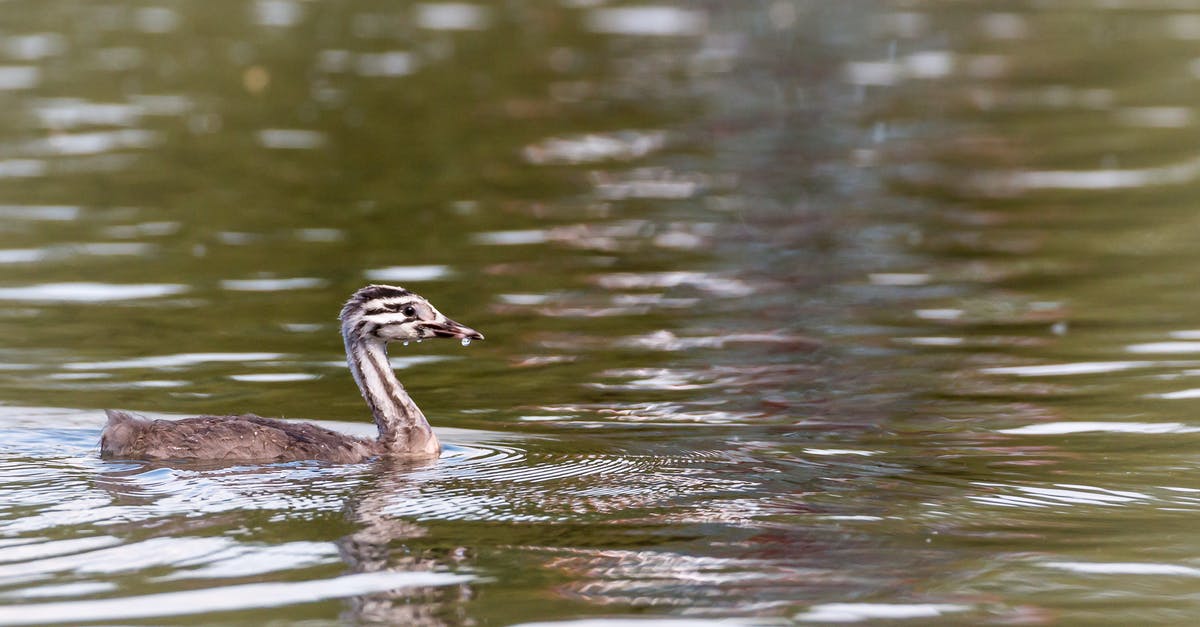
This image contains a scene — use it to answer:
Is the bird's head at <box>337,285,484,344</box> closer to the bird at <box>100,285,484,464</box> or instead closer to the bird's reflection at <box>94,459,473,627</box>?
the bird at <box>100,285,484,464</box>

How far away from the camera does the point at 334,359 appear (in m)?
17.5

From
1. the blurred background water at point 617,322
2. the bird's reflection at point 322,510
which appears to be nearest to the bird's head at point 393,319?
the blurred background water at point 617,322

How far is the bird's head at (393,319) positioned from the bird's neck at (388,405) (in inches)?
4.7

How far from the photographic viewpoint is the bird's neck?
1386 centimetres

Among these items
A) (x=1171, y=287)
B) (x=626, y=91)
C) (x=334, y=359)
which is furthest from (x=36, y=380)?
(x=626, y=91)

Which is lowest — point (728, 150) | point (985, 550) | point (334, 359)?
point (985, 550)

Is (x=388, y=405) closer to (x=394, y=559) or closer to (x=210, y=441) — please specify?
(x=210, y=441)

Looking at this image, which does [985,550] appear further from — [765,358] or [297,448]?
[765,358]

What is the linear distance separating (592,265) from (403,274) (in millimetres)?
2060

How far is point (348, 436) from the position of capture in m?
13.9

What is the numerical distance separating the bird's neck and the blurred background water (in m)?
0.33

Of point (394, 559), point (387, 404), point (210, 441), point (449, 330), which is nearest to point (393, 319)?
point (449, 330)

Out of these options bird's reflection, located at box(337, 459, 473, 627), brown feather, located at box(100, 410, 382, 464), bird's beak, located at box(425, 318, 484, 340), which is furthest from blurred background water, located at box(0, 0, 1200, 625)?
bird's beak, located at box(425, 318, 484, 340)

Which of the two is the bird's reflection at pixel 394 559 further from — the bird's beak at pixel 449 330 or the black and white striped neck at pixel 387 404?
the bird's beak at pixel 449 330
